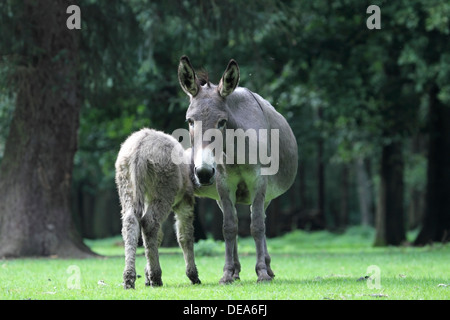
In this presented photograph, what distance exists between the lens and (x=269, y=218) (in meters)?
37.9

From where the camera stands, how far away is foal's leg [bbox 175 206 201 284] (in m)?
9.20

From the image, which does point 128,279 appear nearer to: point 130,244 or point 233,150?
point 130,244

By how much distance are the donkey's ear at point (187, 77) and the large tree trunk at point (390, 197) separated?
1722cm

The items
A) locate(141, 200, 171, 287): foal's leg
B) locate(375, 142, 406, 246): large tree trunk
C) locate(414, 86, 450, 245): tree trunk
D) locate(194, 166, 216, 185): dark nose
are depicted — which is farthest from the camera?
locate(375, 142, 406, 246): large tree trunk

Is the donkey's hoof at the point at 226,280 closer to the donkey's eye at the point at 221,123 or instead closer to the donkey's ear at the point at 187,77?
the donkey's eye at the point at 221,123

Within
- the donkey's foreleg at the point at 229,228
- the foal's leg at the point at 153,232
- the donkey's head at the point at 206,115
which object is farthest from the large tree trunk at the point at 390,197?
the foal's leg at the point at 153,232

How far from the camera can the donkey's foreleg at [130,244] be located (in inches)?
315

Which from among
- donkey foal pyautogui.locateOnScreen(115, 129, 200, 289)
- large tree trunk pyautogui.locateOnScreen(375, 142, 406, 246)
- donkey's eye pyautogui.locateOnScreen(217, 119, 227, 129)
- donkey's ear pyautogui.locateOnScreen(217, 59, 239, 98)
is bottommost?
large tree trunk pyautogui.locateOnScreen(375, 142, 406, 246)

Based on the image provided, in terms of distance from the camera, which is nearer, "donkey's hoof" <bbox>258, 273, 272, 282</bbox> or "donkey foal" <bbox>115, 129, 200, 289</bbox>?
"donkey foal" <bbox>115, 129, 200, 289</bbox>

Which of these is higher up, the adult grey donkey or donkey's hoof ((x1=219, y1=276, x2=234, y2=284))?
the adult grey donkey

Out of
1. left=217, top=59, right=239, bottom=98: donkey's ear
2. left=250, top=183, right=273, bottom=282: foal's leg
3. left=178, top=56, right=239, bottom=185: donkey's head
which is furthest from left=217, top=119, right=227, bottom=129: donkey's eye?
left=250, top=183, right=273, bottom=282: foal's leg

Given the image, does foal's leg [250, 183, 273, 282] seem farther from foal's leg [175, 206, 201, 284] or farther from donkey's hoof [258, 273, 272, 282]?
foal's leg [175, 206, 201, 284]
